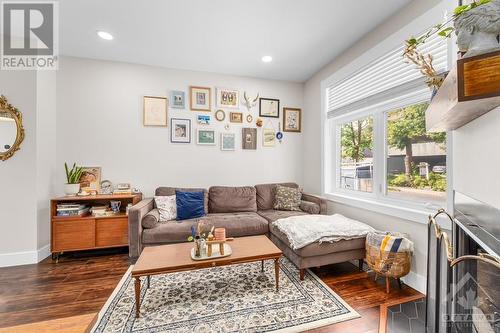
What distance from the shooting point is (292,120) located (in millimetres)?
3949

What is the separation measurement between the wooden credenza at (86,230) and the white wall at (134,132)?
49 cm

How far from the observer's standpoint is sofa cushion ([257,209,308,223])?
2939 millimetres

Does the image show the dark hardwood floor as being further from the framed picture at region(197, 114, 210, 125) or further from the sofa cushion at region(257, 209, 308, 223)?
the framed picture at region(197, 114, 210, 125)

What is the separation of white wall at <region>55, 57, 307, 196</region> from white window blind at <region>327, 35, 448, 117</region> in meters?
1.26

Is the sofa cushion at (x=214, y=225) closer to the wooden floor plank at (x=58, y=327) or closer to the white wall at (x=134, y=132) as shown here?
the white wall at (x=134, y=132)

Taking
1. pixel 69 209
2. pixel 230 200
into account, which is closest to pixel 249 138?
pixel 230 200

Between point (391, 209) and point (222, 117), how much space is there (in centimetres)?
267

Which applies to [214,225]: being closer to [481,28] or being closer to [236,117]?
[236,117]

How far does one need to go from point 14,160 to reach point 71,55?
5.16ft

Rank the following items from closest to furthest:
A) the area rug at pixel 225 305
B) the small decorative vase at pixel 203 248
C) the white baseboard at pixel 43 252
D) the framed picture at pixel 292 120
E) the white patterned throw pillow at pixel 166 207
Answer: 1. the area rug at pixel 225 305
2. the small decorative vase at pixel 203 248
3. the white baseboard at pixel 43 252
4. the white patterned throw pillow at pixel 166 207
5. the framed picture at pixel 292 120

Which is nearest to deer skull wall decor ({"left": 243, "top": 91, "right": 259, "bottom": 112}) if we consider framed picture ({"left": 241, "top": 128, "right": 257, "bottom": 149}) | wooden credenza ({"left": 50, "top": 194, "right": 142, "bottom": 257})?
framed picture ({"left": 241, "top": 128, "right": 257, "bottom": 149})

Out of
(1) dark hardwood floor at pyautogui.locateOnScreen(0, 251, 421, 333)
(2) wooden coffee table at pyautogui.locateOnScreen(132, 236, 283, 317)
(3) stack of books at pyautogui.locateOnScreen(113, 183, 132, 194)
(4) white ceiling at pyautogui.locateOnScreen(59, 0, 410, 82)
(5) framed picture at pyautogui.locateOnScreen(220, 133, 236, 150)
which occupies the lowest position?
(1) dark hardwood floor at pyautogui.locateOnScreen(0, 251, 421, 333)

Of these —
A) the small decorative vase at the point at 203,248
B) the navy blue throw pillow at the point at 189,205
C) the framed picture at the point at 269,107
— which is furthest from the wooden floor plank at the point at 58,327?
the framed picture at the point at 269,107

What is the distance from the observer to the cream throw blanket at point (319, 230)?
2.09 metres
